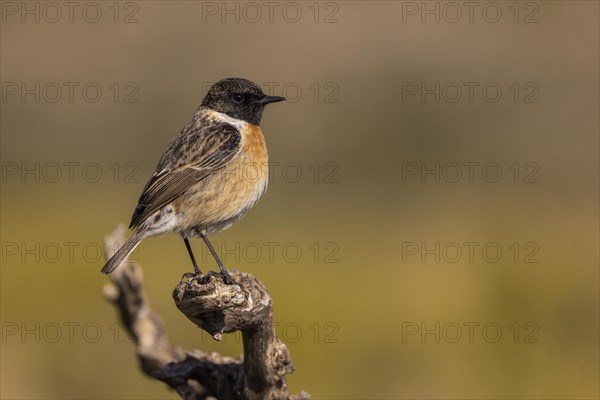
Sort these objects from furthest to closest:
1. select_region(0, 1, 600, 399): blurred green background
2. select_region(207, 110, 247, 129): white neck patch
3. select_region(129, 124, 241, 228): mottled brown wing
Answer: select_region(0, 1, 600, 399): blurred green background, select_region(207, 110, 247, 129): white neck patch, select_region(129, 124, 241, 228): mottled brown wing

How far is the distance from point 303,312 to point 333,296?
61cm

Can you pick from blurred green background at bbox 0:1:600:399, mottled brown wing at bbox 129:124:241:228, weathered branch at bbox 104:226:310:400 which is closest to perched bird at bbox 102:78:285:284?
mottled brown wing at bbox 129:124:241:228

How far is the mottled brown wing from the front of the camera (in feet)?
28.2

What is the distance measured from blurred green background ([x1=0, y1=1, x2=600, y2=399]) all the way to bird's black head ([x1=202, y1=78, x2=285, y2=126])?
3600 millimetres

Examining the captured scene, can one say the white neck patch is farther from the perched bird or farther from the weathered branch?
the weathered branch

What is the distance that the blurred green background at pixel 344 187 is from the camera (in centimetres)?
1237

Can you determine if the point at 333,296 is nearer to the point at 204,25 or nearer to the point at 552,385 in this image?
the point at 552,385

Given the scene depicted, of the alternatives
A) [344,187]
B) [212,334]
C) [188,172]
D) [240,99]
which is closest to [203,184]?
[188,172]

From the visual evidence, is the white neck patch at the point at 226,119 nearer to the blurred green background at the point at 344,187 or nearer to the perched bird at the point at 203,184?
the perched bird at the point at 203,184

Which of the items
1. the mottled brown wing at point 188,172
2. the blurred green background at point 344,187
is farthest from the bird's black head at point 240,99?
the blurred green background at point 344,187

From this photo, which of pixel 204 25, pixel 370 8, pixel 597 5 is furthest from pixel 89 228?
pixel 597 5

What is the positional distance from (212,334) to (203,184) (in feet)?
4.89

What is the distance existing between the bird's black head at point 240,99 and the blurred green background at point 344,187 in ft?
11.8

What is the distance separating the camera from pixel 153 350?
888cm
